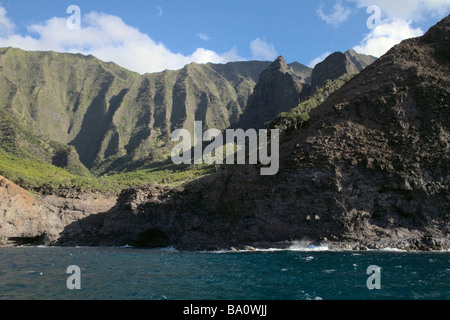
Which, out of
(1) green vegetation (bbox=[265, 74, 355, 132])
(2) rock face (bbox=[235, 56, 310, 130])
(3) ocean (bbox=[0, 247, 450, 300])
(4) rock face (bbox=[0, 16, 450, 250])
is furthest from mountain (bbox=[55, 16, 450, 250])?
(2) rock face (bbox=[235, 56, 310, 130])

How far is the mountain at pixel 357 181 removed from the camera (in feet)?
160

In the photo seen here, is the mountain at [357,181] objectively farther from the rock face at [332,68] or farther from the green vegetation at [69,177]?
the rock face at [332,68]

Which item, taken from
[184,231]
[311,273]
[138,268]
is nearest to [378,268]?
[311,273]

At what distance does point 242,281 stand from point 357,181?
107 ft

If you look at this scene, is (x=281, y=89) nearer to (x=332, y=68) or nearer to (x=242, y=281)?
(x=332, y=68)

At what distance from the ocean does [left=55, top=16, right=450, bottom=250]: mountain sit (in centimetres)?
1544

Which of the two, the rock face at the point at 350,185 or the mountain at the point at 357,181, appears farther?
the rock face at the point at 350,185

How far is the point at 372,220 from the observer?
1954 inches

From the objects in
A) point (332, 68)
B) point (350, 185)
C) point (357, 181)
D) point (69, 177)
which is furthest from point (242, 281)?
point (332, 68)

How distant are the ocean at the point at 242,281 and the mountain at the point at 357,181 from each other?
1544 centimetres

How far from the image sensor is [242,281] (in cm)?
2517

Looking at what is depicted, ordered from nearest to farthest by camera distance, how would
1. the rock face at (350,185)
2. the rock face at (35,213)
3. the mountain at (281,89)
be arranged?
the rock face at (350,185)
the rock face at (35,213)
the mountain at (281,89)

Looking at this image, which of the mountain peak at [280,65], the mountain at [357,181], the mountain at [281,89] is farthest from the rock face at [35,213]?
the mountain peak at [280,65]
